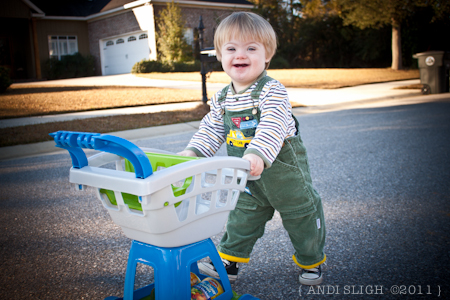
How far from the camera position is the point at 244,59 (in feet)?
6.03

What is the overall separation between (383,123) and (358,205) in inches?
156

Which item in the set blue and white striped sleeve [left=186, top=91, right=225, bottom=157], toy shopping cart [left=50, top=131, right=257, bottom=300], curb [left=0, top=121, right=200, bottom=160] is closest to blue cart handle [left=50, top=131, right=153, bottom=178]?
toy shopping cart [left=50, top=131, right=257, bottom=300]

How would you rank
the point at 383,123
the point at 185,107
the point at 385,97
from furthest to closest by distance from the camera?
the point at 385,97
the point at 185,107
the point at 383,123

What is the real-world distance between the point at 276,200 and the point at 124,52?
2714 centimetres

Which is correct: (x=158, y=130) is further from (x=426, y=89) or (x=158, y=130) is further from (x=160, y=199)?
(x=426, y=89)

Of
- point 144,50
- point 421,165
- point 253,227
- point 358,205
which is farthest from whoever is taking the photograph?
point 144,50

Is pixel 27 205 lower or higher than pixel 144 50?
lower

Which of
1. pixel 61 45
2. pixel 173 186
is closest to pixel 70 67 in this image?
pixel 61 45

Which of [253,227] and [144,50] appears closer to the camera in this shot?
[253,227]

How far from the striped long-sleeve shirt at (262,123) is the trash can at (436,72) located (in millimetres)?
10686

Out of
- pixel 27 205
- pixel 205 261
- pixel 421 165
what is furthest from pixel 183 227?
pixel 421 165

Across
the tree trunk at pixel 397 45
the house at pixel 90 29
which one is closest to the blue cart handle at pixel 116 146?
the tree trunk at pixel 397 45

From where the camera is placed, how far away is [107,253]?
2547 mm

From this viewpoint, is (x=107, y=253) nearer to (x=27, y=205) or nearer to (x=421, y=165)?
(x=27, y=205)
